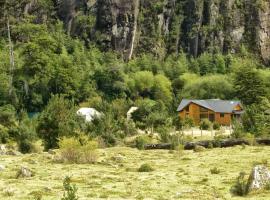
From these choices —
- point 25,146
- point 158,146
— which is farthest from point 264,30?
point 25,146

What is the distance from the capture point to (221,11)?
170375mm

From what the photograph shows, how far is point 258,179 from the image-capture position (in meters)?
28.6

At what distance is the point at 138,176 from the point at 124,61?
409ft

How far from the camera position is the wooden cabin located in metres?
98.6

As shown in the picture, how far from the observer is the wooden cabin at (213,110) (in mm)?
98625

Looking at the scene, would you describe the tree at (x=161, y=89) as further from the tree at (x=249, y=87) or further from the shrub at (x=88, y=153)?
the shrub at (x=88, y=153)

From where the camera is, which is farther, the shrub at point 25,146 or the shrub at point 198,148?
the shrub at point 25,146

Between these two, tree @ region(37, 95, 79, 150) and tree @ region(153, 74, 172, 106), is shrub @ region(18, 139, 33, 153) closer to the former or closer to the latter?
tree @ region(37, 95, 79, 150)

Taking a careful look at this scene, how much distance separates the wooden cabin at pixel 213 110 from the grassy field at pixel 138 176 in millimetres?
46162

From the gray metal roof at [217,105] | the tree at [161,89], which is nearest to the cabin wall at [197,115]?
the gray metal roof at [217,105]

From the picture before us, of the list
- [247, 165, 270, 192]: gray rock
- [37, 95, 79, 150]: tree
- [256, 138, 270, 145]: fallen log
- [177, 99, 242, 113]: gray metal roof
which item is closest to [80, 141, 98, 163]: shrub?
[37, 95, 79, 150]: tree

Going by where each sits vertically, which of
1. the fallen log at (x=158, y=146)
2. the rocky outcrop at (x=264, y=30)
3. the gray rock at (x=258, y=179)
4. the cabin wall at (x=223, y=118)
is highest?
the rocky outcrop at (x=264, y=30)

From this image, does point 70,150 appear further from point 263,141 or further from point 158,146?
point 263,141

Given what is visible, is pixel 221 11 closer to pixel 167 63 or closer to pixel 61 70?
pixel 167 63
